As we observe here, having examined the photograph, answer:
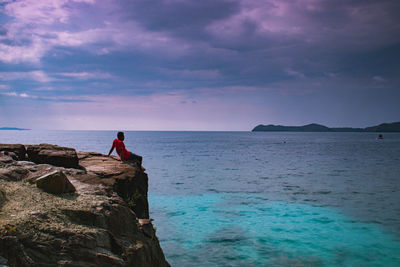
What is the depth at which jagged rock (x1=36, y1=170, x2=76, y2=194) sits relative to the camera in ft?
22.8

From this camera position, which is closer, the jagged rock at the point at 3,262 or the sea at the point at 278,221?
the jagged rock at the point at 3,262

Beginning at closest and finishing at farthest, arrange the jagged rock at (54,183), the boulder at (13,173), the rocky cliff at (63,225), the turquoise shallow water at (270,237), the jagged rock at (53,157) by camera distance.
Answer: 1. the rocky cliff at (63,225)
2. the jagged rock at (54,183)
3. the boulder at (13,173)
4. the jagged rock at (53,157)
5. the turquoise shallow water at (270,237)

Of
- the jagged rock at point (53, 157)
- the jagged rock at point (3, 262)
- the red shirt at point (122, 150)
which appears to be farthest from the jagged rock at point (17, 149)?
the jagged rock at point (3, 262)

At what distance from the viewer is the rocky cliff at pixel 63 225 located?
15.8ft

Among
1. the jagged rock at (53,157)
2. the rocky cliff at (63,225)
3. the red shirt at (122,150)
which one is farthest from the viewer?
the red shirt at (122,150)

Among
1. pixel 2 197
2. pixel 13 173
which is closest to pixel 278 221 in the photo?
pixel 13 173

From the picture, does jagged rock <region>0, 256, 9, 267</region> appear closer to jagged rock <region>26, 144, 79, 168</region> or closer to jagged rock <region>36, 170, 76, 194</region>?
jagged rock <region>36, 170, 76, 194</region>

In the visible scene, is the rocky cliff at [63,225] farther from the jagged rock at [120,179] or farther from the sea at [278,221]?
the sea at [278,221]

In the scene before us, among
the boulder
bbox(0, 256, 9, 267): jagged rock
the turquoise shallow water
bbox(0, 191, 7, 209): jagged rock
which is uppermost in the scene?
the boulder

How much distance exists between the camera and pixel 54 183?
6.96m

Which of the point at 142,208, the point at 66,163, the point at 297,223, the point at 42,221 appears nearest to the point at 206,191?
the point at 297,223

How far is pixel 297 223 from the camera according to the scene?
58.9ft

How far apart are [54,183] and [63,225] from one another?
1.72 metres

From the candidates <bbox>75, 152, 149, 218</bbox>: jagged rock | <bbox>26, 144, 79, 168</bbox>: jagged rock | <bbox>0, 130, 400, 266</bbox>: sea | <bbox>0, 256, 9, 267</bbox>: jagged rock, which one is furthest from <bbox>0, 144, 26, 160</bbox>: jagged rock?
<bbox>0, 256, 9, 267</bbox>: jagged rock
